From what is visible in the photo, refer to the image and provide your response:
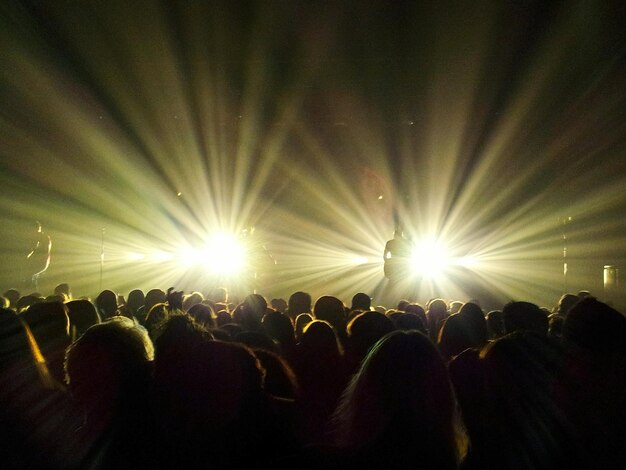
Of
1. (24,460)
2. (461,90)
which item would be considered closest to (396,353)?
(24,460)

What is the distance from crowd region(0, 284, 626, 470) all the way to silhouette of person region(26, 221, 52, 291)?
1334 cm

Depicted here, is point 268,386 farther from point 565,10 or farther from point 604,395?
point 565,10

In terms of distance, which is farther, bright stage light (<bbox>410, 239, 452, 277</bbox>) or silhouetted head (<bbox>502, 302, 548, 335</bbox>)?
bright stage light (<bbox>410, 239, 452, 277</bbox>)

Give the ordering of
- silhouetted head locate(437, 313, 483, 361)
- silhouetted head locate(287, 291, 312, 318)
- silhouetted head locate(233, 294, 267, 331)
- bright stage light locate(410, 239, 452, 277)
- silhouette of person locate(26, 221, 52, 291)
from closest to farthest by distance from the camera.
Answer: silhouetted head locate(437, 313, 483, 361) → silhouetted head locate(233, 294, 267, 331) → silhouetted head locate(287, 291, 312, 318) → silhouette of person locate(26, 221, 52, 291) → bright stage light locate(410, 239, 452, 277)

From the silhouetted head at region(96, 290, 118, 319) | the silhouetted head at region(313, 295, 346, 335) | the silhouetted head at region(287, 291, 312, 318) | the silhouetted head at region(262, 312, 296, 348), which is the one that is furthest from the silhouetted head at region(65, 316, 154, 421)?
the silhouetted head at region(96, 290, 118, 319)

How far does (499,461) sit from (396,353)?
118 cm

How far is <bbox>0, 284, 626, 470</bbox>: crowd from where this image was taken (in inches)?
83.3

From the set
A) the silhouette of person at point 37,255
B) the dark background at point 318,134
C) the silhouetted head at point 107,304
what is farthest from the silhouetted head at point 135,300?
the silhouette of person at point 37,255

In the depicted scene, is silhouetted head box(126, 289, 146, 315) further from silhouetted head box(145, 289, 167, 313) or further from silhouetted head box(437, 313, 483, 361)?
silhouetted head box(437, 313, 483, 361)

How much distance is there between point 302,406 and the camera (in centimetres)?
399

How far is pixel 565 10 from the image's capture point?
892cm

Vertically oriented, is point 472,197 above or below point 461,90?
below

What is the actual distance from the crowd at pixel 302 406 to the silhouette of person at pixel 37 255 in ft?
43.8

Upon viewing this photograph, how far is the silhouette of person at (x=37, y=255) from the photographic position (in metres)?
15.5
